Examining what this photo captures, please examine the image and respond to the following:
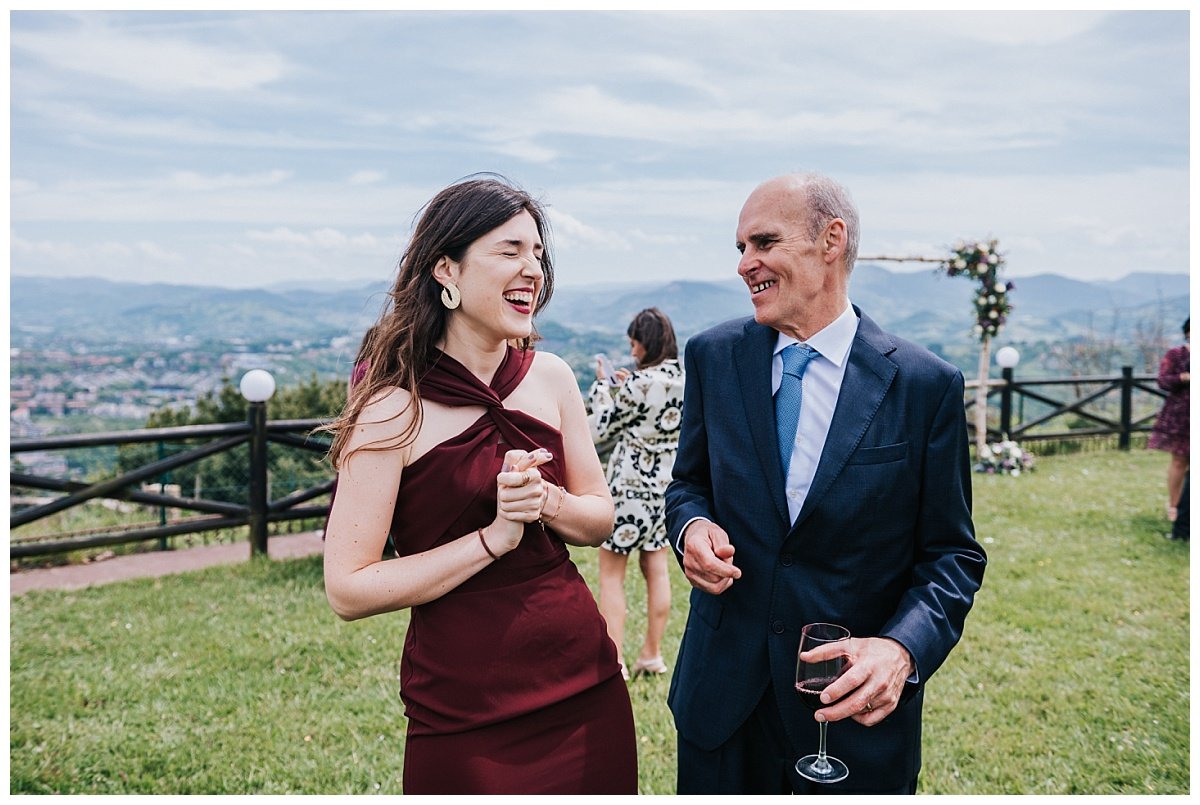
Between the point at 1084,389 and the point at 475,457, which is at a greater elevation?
the point at 475,457

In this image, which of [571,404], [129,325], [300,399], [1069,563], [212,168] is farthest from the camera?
[212,168]

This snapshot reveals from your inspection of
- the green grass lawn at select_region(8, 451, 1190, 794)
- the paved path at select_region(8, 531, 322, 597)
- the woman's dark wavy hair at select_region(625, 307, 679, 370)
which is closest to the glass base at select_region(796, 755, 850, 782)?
the green grass lawn at select_region(8, 451, 1190, 794)

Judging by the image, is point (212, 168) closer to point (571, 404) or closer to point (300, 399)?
point (300, 399)

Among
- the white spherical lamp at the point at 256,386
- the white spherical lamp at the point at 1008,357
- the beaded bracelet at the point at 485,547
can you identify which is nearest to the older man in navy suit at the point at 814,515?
the beaded bracelet at the point at 485,547

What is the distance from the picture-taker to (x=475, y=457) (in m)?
2.04

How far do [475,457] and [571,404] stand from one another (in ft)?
1.20

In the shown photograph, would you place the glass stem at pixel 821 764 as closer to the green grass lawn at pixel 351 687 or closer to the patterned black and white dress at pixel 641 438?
the green grass lawn at pixel 351 687

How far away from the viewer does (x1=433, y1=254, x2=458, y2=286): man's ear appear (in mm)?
2055

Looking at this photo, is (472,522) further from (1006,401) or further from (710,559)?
(1006,401)

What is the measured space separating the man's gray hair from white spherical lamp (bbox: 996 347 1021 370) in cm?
1218

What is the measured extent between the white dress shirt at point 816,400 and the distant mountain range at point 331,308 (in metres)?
16.3

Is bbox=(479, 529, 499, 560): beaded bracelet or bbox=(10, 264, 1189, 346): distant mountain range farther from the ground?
bbox=(10, 264, 1189, 346): distant mountain range

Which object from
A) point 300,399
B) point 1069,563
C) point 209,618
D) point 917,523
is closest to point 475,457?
point 917,523

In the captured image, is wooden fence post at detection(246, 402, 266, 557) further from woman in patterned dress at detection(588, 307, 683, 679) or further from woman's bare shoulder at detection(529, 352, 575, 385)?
woman's bare shoulder at detection(529, 352, 575, 385)
